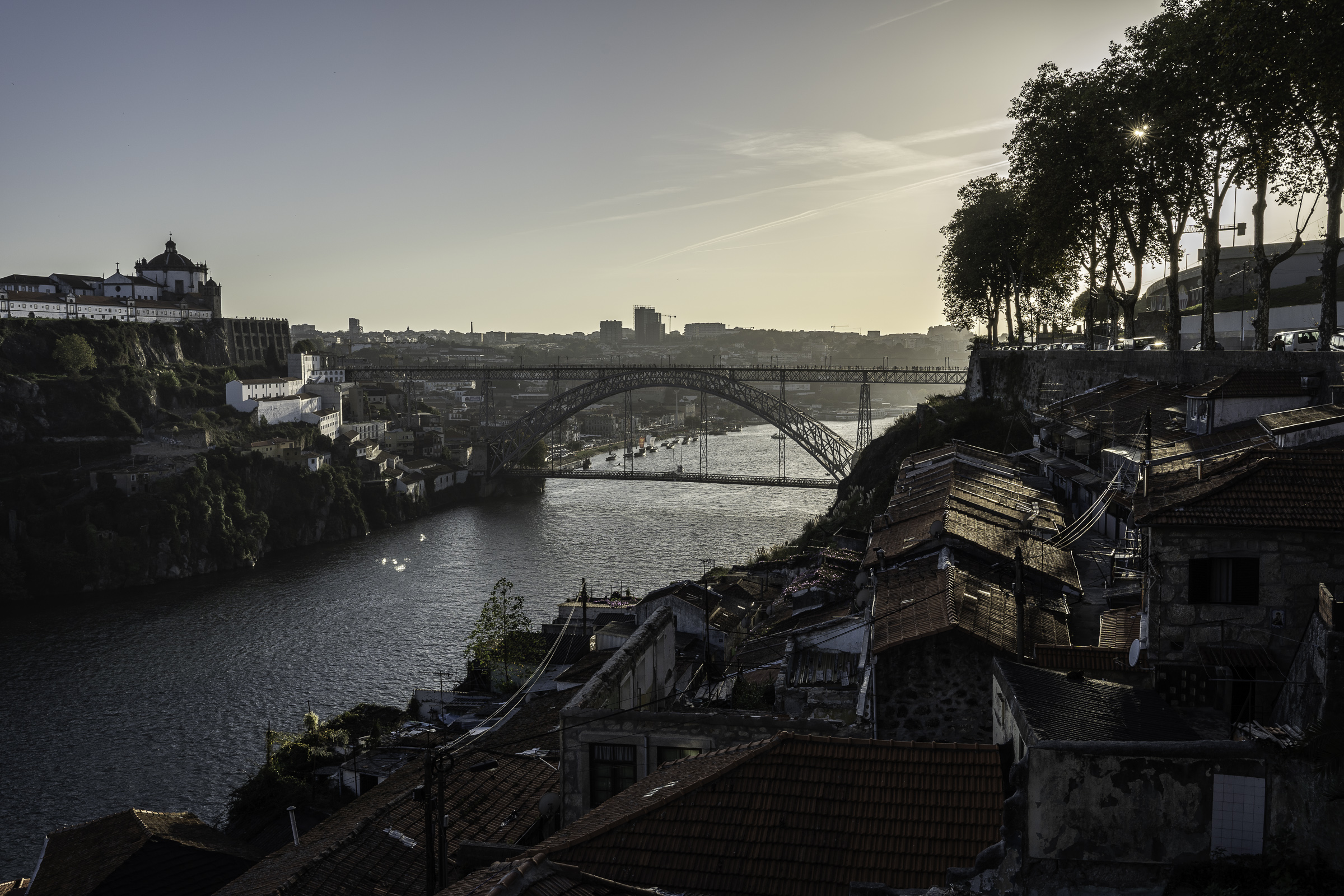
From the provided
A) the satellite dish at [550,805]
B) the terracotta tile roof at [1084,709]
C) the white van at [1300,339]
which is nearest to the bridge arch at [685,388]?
the white van at [1300,339]

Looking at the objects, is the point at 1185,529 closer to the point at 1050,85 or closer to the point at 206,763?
the point at 1050,85

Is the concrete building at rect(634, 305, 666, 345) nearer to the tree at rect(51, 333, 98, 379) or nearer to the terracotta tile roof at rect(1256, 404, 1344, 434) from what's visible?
the tree at rect(51, 333, 98, 379)

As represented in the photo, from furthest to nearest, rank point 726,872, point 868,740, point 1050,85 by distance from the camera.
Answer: point 1050,85
point 868,740
point 726,872

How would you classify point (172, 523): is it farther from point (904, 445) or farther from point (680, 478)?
point (904, 445)

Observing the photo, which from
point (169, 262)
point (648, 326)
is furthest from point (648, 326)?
point (169, 262)

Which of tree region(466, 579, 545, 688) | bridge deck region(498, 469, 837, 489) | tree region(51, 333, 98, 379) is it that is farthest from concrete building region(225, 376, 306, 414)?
tree region(466, 579, 545, 688)

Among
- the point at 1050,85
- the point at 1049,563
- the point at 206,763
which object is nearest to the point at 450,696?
the point at 206,763
